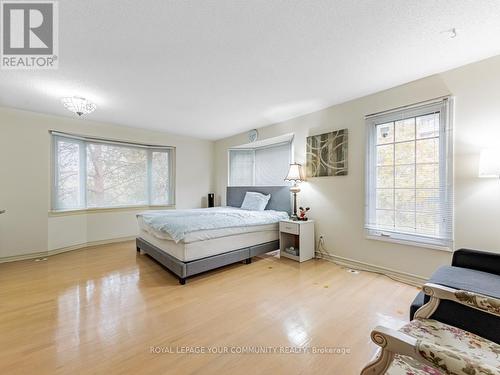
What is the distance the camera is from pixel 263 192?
4.75 m

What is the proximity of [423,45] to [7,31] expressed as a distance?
359 centimetres

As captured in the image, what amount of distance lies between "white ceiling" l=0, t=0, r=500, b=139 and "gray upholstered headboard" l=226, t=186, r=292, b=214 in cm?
168

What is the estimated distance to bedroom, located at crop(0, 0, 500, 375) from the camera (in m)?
1.59

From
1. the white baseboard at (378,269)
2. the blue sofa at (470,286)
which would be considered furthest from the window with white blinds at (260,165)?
the blue sofa at (470,286)

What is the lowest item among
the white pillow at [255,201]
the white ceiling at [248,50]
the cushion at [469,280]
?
the cushion at [469,280]

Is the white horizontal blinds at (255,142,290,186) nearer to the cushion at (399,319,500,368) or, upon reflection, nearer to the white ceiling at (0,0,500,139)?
the white ceiling at (0,0,500,139)

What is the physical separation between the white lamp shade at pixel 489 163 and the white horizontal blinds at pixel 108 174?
5.22m

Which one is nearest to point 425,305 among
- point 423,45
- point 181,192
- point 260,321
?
point 260,321

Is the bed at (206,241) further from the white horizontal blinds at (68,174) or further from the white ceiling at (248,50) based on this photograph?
the white ceiling at (248,50)

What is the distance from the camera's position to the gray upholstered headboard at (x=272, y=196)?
4.25m

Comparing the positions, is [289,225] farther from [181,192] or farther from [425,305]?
[181,192]

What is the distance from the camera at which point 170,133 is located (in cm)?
525

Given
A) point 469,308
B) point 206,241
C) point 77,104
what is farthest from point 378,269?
point 77,104

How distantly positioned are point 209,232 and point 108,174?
10.1 feet
